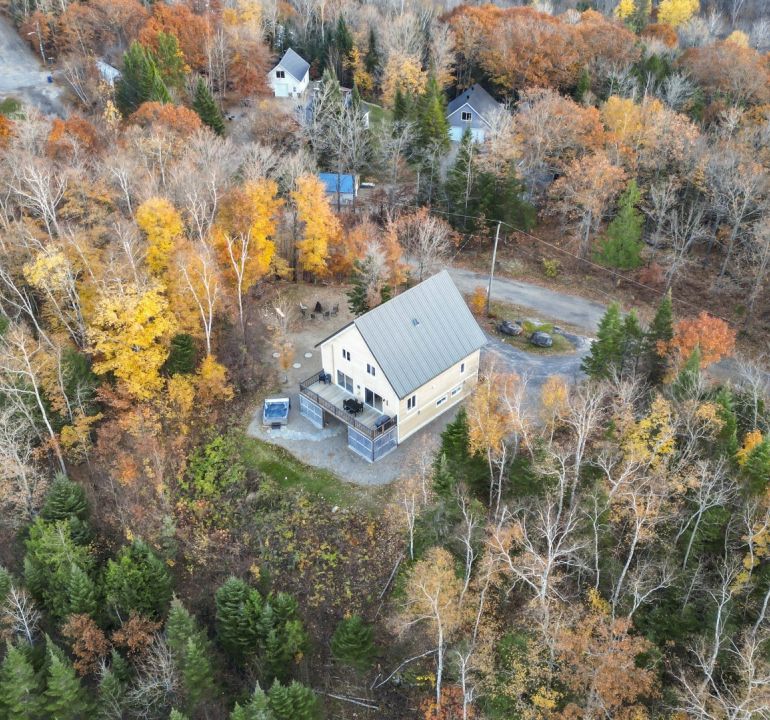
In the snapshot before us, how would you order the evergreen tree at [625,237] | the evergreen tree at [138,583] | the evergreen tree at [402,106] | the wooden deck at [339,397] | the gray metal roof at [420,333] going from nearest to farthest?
the evergreen tree at [138,583]
the gray metal roof at [420,333]
the wooden deck at [339,397]
the evergreen tree at [625,237]
the evergreen tree at [402,106]

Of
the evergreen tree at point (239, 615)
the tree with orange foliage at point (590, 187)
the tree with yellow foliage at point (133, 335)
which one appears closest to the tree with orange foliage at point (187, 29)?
the tree with orange foliage at point (590, 187)

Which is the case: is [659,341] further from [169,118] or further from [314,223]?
[169,118]

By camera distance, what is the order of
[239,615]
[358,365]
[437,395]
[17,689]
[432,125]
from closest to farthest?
[17,689], [239,615], [358,365], [437,395], [432,125]

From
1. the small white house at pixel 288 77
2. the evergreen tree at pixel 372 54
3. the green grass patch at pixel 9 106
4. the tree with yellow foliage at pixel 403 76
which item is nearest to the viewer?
the green grass patch at pixel 9 106

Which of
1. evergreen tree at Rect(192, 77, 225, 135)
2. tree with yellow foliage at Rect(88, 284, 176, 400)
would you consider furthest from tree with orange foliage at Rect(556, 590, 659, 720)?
evergreen tree at Rect(192, 77, 225, 135)

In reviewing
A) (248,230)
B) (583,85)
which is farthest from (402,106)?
(248,230)

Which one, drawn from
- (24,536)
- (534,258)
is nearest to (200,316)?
(24,536)

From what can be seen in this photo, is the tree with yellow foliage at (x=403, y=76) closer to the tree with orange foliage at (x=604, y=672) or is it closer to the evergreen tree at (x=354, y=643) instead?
the evergreen tree at (x=354, y=643)
